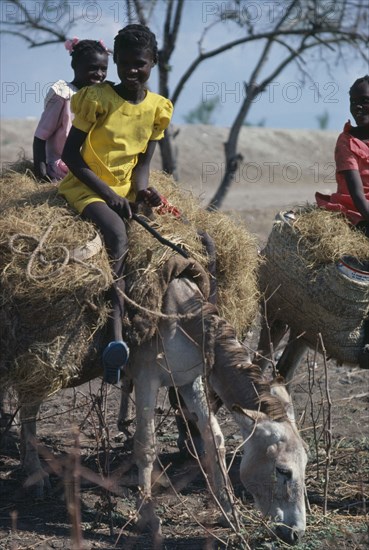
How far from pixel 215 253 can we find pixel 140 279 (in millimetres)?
736

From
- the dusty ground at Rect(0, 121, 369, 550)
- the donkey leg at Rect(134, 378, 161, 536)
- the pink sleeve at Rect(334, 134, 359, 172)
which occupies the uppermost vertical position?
the pink sleeve at Rect(334, 134, 359, 172)

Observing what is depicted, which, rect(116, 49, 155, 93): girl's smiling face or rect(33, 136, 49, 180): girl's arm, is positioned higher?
rect(116, 49, 155, 93): girl's smiling face

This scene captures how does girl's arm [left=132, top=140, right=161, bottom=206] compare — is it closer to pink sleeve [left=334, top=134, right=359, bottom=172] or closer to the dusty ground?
the dusty ground

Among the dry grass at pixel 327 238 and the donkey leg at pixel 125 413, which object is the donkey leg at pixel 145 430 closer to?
the donkey leg at pixel 125 413

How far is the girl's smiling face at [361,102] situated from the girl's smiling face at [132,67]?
1774 millimetres

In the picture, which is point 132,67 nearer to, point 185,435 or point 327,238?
point 327,238

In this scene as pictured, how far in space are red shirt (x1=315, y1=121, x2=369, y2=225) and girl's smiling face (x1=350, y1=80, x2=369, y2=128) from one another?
0.10 meters

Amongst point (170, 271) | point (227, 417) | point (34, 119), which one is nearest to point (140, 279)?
point (170, 271)

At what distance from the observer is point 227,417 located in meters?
7.80

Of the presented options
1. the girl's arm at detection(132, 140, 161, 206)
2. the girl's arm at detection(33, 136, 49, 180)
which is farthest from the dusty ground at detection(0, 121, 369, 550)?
the girl's arm at detection(33, 136, 49, 180)

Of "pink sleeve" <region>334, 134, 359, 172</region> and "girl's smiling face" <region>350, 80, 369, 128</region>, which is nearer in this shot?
"pink sleeve" <region>334, 134, 359, 172</region>

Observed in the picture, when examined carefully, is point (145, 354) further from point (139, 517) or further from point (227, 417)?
point (227, 417)

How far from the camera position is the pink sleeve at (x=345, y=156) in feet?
21.7

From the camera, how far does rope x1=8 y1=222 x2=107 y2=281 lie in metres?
5.28
